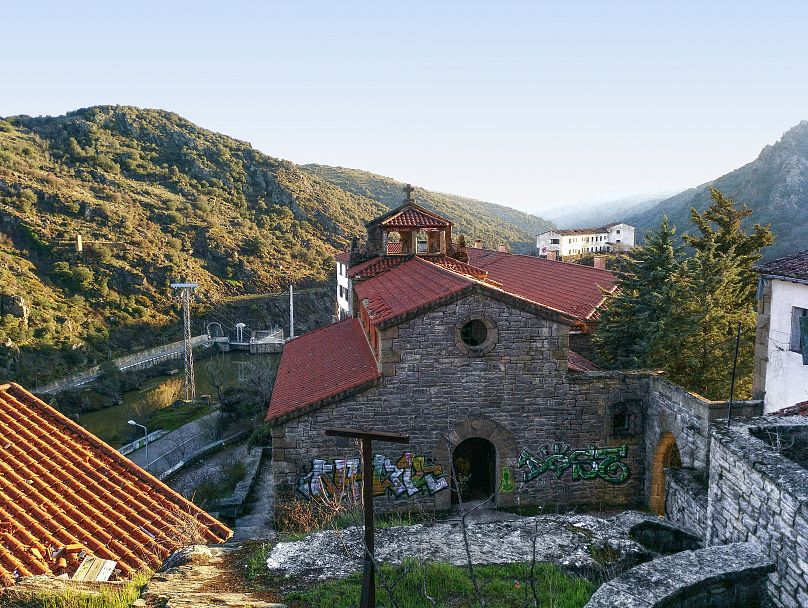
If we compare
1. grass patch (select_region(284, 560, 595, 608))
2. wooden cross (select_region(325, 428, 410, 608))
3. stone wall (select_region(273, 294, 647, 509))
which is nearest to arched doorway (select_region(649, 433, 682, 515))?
stone wall (select_region(273, 294, 647, 509))

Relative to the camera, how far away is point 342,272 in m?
47.1

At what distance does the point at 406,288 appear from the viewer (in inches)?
574

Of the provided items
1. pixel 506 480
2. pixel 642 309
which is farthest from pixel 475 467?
pixel 642 309

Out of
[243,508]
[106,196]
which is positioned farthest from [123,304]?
[243,508]

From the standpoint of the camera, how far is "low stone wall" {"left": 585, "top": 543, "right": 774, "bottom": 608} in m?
4.63

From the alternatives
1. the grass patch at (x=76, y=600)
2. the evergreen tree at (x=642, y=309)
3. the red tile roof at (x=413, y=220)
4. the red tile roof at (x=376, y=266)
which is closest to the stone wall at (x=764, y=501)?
the grass patch at (x=76, y=600)

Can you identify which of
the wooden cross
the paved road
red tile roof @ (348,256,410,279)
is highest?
Answer: red tile roof @ (348,256,410,279)

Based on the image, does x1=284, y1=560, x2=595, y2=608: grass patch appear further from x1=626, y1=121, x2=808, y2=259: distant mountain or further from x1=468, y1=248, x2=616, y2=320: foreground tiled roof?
x1=626, y1=121, x2=808, y2=259: distant mountain

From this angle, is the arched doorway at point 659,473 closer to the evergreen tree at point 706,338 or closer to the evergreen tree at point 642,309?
the evergreen tree at point 706,338

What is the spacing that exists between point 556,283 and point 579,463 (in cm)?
1030

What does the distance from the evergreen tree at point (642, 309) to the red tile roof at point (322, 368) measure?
6955mm

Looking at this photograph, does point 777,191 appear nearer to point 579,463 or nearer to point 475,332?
point 579,463

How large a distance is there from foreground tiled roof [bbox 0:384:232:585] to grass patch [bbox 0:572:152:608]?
0.71 meters

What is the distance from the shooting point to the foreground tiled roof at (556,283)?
1922cm
